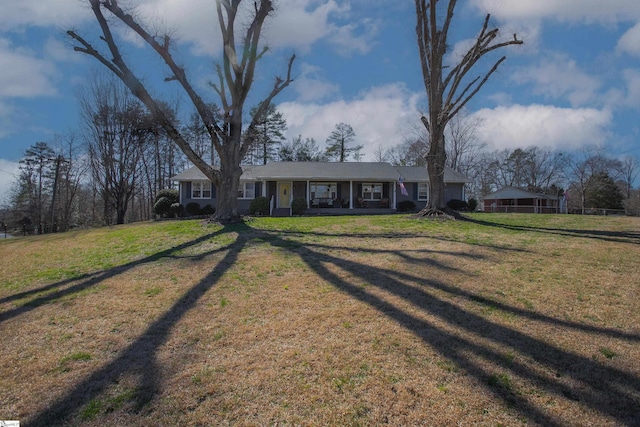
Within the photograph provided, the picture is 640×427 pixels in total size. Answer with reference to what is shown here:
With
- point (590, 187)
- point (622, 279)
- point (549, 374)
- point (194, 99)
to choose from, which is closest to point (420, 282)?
point (549, 374)

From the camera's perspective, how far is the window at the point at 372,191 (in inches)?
915

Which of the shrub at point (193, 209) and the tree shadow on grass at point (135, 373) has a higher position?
the shrub at point (193, 209)

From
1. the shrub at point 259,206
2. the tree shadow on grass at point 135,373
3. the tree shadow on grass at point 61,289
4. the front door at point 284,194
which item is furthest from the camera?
the front door at point 284,194

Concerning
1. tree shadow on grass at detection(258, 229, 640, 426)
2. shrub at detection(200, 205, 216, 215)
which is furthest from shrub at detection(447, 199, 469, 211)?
tree shadow on grass at detection(258, 229, 640, 426)

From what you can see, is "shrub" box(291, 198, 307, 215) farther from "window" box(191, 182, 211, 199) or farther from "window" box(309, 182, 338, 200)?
"window" box(191, 182, 211, 199)

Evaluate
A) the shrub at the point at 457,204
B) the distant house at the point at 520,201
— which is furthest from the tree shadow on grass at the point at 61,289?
the distant house at the point at 520,201

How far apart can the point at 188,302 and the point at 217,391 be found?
236 centimetres

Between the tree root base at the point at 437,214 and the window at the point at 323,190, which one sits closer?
the tree root base at the point at 437,214

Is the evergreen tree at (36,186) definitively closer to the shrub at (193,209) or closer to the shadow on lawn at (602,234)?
the shrub at (193,209)

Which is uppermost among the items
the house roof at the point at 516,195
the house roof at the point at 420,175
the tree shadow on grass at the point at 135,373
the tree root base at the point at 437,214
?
the house roof at the point at 420,175

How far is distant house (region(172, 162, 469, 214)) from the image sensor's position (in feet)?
72.2

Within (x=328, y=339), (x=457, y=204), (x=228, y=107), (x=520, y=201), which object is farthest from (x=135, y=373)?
(x=520, y=201)

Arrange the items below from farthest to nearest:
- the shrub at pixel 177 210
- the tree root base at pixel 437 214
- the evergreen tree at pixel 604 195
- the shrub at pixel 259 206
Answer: the evergreen tree at pixel 604 195
the shrub at pixel 177 210
the shrub at pixel 259 206
the tree root base at pixel 437 214

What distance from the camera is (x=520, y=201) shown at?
3659 cm
